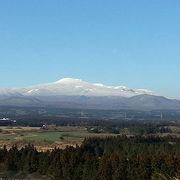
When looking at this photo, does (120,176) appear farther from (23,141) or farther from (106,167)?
(23,141)

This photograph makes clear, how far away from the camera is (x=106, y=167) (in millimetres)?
70000

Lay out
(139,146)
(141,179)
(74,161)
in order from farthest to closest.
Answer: (139,146)
(74,161)
(141,179)

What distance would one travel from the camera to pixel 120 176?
227ft

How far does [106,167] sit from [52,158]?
15318 mm

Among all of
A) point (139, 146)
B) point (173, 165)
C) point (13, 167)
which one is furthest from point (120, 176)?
point (139, 146)

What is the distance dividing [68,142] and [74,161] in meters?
64.7

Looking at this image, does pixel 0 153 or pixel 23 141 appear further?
pixel 23 141

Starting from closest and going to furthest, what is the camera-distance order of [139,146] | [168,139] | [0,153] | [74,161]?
[74,161] < [0,153] < [139,146] < [168,139]

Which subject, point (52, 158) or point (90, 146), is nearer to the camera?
point (52, 158)

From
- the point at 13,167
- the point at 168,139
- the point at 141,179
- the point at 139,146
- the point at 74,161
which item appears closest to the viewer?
the point at 141,179

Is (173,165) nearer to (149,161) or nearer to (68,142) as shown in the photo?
(149,161)

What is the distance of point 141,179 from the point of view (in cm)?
6856

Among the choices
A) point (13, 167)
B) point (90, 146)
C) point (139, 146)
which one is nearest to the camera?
point (13, 167)

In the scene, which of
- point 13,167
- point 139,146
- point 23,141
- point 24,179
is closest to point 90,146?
point 139,146
